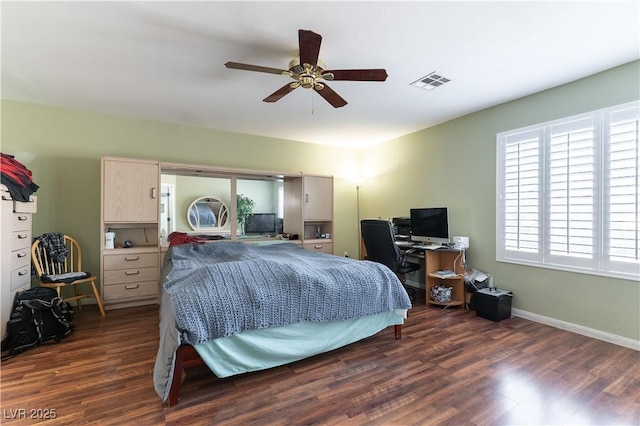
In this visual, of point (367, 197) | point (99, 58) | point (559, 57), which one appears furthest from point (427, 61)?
point (367, 197)

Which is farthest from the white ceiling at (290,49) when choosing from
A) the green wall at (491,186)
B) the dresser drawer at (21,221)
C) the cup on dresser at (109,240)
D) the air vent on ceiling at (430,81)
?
the cup on dresser at (109,240)

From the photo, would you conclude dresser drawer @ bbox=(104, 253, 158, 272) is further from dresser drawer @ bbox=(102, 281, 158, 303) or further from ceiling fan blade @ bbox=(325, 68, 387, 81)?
ceiling fan blade @ bbox=(325, 68, 387, 81)

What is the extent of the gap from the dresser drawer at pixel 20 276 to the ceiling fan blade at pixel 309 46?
317 centimetres

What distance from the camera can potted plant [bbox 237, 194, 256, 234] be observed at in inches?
180

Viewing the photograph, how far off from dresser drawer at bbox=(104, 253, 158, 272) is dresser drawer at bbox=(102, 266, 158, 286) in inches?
1.9

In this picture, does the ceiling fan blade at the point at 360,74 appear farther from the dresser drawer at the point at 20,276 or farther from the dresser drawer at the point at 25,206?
the dresser drawer at the point at 20,276

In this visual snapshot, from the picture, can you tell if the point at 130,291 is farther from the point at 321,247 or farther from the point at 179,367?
the point at 321,247

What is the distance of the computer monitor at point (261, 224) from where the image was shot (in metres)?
4.66

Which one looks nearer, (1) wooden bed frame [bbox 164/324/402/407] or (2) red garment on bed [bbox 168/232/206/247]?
(1) wooden bed frame [bbox 164/324/402/407]

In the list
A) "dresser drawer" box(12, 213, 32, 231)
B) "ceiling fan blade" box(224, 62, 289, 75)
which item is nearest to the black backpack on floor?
"dresser drawer" box(12, 213, 32, 231)

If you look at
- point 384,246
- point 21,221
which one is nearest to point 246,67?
point 384,246

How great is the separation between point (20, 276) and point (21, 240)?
0.34 m

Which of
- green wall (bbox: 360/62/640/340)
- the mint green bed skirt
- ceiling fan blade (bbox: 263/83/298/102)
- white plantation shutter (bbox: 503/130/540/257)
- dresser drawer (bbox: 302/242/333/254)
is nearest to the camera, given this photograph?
the mint green bed skirt

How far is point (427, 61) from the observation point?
2.53m
